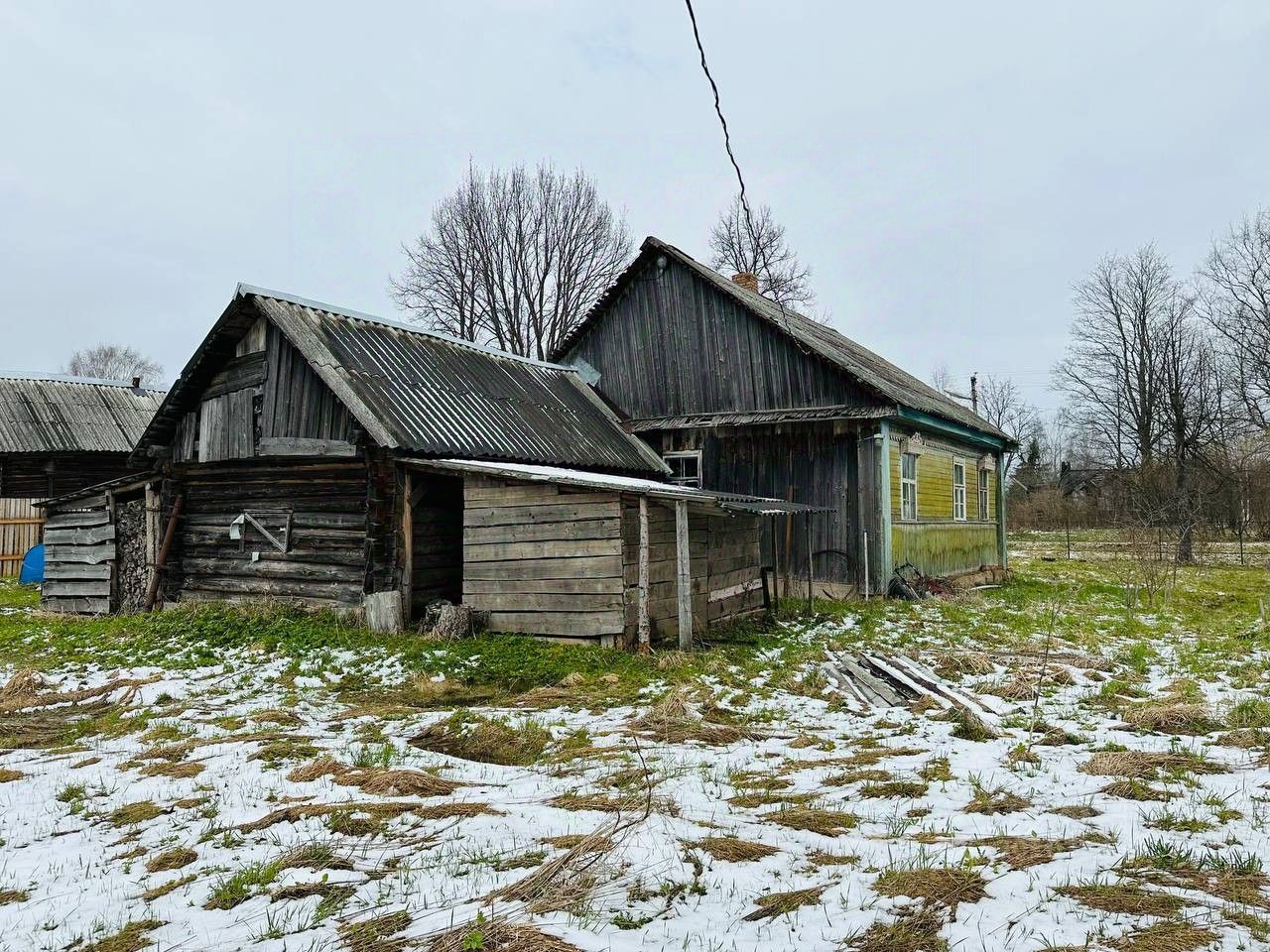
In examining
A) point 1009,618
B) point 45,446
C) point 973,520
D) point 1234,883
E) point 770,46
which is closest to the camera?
point 1234,883

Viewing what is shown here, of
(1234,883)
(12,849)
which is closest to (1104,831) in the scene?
(1234,883)

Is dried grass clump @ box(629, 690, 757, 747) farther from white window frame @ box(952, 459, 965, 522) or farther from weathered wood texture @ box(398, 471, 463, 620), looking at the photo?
white window frame @ box(952, 459, 965, 522)

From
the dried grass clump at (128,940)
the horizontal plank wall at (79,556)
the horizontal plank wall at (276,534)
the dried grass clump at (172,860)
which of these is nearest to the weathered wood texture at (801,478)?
the horizontal plank wall at (276,534)

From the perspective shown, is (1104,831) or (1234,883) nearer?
(1234,883)

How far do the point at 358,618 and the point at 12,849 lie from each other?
7.52m

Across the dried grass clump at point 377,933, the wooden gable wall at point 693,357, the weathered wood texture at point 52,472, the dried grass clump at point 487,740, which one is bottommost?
the dried grass clump at point 487,740

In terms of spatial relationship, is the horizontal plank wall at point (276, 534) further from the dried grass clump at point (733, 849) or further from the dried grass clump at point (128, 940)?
the dried grass clump at point (733, 849)

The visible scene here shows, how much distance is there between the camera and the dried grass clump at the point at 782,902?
3725mm

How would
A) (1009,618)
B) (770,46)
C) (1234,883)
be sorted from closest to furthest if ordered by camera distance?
→ 1. (1234,883)
2. (770,46)
3. (1009,618)

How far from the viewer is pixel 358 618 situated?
12273 mm

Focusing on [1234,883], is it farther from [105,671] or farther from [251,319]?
[251,319]

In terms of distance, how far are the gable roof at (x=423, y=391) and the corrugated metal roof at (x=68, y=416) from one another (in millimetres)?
12589

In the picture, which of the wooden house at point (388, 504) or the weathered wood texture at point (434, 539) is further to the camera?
the weathered wood texture at point (434, 539)

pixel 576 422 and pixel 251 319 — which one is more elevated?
pixel 251 319
